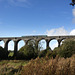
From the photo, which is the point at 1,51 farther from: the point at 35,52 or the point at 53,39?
the point at 53,39

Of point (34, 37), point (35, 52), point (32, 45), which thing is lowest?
point (35, 52)

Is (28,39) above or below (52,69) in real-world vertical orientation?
above

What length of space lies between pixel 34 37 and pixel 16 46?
7.88 metres

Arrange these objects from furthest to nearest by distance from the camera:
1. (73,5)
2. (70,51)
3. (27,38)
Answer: (27,38) → (70,51) → (73,5)

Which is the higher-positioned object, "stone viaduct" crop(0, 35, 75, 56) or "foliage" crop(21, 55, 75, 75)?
"stone viaduct" crop(0, 35, 75, 56)

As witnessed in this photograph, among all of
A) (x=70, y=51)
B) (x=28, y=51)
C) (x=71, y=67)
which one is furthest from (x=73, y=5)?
(x=28, y=51)

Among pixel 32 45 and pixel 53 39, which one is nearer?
pixel 32 45

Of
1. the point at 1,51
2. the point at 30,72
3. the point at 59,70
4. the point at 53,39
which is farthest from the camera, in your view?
the point at 53,39

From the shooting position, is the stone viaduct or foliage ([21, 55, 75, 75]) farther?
the stone viaduct

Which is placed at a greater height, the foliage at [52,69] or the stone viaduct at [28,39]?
the stone viaduct at [28,39]

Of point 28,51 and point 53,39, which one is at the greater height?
point 53,39

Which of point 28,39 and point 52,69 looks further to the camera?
point 28,39

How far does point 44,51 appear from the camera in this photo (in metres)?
30.6

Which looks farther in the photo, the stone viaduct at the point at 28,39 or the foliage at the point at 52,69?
the stone viaduct at the point at 28,39
